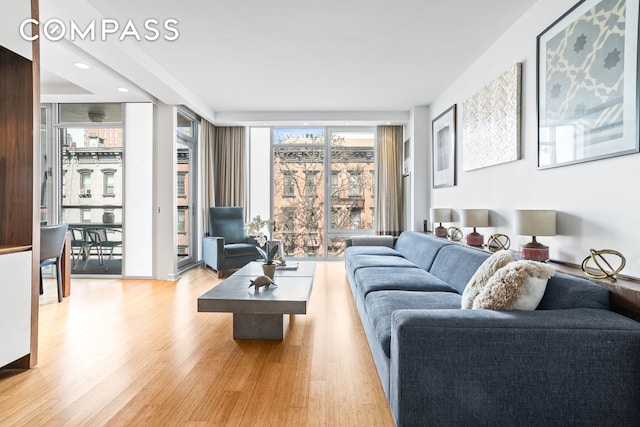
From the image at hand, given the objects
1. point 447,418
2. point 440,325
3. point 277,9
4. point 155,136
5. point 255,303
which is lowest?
point 447,418

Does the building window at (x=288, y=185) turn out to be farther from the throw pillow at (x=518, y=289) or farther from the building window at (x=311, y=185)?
the throw pillow at (x=518, y=289)

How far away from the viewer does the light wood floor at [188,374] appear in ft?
6.37

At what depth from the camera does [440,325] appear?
160cm

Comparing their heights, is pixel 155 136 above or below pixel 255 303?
above

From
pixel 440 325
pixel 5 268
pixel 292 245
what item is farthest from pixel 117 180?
pixel 440 325

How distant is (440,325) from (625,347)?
2.33 ft

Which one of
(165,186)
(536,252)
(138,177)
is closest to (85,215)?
(138,177)

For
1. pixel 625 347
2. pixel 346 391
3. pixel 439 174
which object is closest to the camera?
pixel 625 347

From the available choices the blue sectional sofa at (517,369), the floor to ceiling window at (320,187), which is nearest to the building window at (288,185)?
the floor to ceiling window at (320,187)

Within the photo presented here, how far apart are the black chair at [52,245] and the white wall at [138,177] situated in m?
1.20

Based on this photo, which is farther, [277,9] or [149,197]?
[149,197]

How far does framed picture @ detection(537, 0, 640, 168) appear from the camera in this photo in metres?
2.00

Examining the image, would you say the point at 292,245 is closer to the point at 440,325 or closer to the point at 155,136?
the point at 155,136

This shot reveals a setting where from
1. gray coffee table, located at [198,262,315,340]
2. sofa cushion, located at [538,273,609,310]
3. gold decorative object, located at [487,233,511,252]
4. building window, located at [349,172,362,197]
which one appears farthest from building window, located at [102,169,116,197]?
sofa cushion, located at [538,273,609,310]
